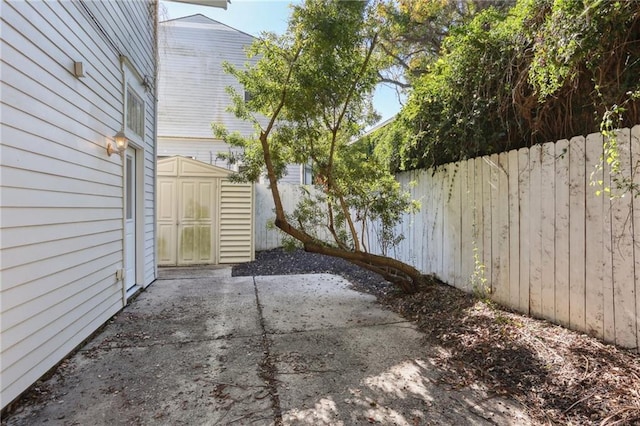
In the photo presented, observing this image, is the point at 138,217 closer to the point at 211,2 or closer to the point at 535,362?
the point at 211,2

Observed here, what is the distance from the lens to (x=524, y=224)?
3.37 meters

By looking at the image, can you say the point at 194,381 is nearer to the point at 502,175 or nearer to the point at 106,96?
the point at 106,96

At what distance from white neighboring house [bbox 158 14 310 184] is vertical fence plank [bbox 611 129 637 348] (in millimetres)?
8343

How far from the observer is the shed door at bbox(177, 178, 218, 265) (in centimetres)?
705

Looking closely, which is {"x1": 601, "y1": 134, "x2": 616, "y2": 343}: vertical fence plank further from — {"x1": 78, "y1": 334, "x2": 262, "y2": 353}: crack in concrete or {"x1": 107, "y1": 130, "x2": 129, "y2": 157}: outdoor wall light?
{"x1": 107, "y1": 130, "x2": 129, "y2": 157}: outdoor wall light

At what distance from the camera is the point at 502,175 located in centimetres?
368

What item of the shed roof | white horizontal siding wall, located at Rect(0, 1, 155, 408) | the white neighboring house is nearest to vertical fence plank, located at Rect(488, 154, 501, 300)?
white horizontal siding wall, located at Rect(0, 1, 155, 408)

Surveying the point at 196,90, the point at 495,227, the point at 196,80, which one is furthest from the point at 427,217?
the point at 196,80

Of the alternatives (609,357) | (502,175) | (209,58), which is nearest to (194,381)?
(609,357)

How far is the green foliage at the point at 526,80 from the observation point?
252cm

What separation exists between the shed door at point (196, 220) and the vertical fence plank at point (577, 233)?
608 cm

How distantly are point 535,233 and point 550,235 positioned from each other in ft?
0.53

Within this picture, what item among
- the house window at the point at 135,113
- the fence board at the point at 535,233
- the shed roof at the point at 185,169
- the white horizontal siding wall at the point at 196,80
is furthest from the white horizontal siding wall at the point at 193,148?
the fence board at the point at 535,233

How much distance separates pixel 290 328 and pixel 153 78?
4676 millimetres
